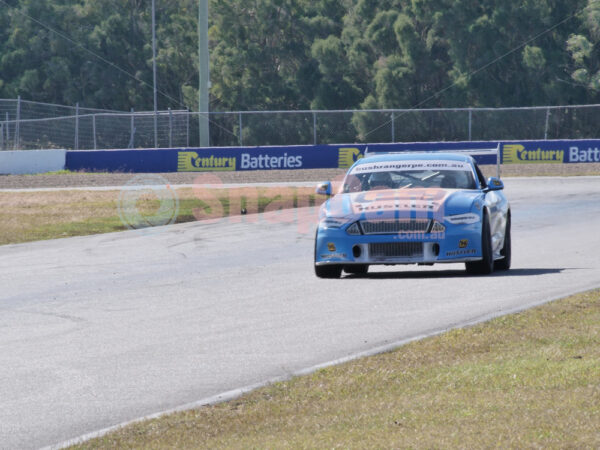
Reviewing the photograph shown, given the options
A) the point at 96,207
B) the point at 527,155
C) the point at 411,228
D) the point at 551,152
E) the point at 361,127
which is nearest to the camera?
the point at 411,228

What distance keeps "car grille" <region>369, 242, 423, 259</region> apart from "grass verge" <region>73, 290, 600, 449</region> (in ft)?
13.2

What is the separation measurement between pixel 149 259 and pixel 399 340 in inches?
308

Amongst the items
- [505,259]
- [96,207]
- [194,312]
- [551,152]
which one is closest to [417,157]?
[505,259]

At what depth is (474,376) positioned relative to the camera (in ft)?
22.0

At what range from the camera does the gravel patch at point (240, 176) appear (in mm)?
35625

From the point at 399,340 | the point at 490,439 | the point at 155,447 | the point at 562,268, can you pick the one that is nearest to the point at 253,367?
the point at 399,340

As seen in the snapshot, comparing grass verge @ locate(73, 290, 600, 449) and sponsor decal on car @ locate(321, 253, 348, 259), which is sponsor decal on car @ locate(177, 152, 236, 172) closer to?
sponsor decal on car @ locate(321, 253, 348, 259)

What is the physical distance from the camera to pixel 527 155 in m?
37.4

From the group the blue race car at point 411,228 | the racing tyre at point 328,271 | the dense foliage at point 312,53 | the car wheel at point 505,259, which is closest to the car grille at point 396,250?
the blue race car at point 411,228

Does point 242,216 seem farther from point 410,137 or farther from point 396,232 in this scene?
point 410,137

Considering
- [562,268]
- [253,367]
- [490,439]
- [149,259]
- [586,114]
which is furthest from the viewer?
[586,114]

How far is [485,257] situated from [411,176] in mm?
1692

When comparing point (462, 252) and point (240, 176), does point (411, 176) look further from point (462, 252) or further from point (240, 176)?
point (240, 176)

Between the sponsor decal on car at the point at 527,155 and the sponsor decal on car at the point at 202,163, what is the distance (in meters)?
9.64
